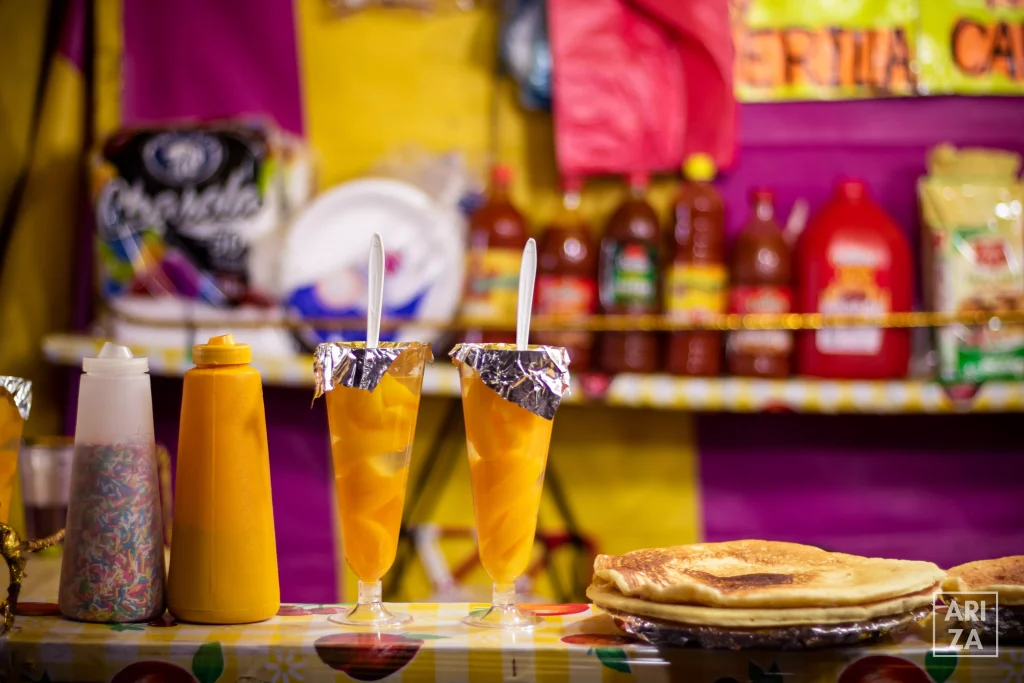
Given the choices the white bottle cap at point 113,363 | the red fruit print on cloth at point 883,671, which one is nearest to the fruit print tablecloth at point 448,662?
the red fruit print on cloth at point 883,671

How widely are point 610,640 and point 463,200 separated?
1.46m

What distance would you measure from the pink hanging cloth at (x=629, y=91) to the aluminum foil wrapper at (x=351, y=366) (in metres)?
1.38

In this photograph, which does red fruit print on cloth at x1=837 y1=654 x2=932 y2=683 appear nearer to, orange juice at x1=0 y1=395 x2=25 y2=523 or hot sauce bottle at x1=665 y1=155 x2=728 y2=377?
orange juice at x1=0 y1=395 x2=25 y2=523

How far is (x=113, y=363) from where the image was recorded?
822 millimetres

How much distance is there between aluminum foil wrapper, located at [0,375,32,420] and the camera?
82 cm

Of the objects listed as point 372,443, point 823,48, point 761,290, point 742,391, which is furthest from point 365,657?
point 823,48

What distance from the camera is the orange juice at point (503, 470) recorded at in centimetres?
79

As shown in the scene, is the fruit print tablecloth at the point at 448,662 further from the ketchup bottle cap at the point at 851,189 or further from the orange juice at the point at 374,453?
the ketchup bottle cap at the point at 851,189

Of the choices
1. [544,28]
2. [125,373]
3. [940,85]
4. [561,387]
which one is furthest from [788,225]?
[125,373]

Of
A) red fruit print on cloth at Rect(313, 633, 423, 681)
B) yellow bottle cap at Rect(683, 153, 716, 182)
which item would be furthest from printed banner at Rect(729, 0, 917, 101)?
red fruit print on cloth at Rect(313, 633, 423, 681)

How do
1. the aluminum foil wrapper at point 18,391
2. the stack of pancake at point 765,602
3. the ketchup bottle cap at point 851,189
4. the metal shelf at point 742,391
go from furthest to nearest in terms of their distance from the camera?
the ketchup bottle cap at point 851,189
the metal shelf at point 742,391
the aluminum foil wrapper at point 18,391
the stack of pancake at point 765,602

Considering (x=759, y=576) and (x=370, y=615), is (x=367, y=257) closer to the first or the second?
(x=370, y=615)

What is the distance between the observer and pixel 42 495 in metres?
1.26

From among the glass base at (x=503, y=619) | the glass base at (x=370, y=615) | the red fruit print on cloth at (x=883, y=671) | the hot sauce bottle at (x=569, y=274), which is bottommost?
the red fruit print on cloth at (x=883, y=671)
